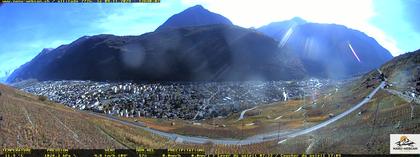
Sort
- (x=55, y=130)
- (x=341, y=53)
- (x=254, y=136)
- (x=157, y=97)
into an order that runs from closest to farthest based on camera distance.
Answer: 1. (x=55, y=130)
2. (x=254, y=136)
3. (x=157, y=97)
4. (x=341, y=53)

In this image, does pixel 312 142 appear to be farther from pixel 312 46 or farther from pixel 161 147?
pixel 312 46

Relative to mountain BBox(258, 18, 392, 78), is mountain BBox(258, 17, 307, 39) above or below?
above

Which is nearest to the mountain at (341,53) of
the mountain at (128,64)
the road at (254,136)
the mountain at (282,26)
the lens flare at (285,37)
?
the mountain at (282,26)

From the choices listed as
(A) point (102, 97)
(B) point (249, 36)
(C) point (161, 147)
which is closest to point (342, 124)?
(C) point (161, 147)

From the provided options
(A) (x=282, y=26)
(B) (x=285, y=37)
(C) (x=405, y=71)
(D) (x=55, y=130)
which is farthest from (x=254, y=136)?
(A) (x=282, y=26)

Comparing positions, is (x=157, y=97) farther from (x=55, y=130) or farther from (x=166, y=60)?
(x=55, y=130)

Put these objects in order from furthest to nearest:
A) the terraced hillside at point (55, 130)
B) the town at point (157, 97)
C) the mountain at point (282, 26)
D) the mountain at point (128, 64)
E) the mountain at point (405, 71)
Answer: the mountain at point (282, 26)
the mountain at point (128, 64)
the town at point (157, 97)
the mountain at point (405, 71)
the terraced hillside at point (55, 130)

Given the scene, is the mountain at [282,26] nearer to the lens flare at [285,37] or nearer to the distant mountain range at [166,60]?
the lens flare at [285,37]

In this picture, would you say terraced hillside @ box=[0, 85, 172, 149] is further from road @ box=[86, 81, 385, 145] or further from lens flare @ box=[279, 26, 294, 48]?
lens flare @ box=[279, 26, 294, 48]

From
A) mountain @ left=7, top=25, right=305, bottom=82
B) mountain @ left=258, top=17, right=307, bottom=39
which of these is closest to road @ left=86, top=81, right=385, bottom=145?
mountain @ left=7, top=25, right=305, bottom=82

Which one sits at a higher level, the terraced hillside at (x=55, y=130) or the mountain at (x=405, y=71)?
the mountain at (x=405, y=71)

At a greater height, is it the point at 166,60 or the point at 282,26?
the point at 282,26
